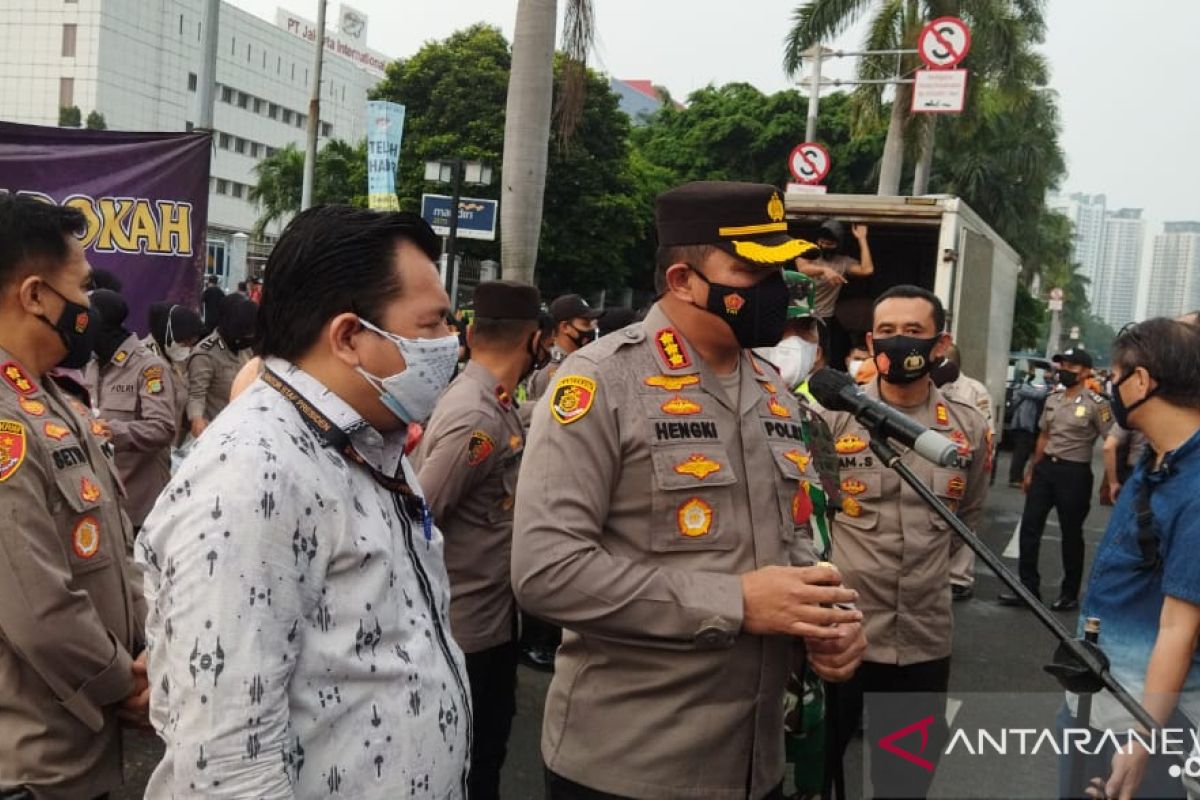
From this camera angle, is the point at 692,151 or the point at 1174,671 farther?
the point at 692,151

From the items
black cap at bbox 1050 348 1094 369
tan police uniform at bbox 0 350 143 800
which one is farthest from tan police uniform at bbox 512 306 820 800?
black cap at bbox 1050 348 1094 369

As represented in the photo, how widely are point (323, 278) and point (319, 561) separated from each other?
0.48m

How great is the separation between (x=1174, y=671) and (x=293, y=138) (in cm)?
7762

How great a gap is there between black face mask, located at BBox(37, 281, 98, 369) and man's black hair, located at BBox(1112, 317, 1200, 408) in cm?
A: 276

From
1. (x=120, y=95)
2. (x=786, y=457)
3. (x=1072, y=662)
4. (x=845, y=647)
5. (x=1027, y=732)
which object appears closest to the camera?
(x=1027, y=732)

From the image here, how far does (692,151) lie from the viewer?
128 ft

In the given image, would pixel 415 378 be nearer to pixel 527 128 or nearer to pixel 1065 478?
pixel 527 128

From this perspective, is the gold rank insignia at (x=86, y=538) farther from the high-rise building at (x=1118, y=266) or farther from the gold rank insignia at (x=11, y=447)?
the high-rise building at (x=1118, y=266)

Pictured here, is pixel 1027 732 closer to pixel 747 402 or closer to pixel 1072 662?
pixel 1072 662

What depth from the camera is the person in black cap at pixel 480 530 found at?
137 inches

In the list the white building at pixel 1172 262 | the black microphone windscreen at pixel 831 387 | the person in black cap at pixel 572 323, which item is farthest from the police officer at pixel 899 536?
the white building at pixel 1172 262

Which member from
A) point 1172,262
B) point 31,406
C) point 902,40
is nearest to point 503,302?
point 31,406

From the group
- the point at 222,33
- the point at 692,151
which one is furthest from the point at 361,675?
the point at 222,33

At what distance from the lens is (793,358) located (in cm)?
440
